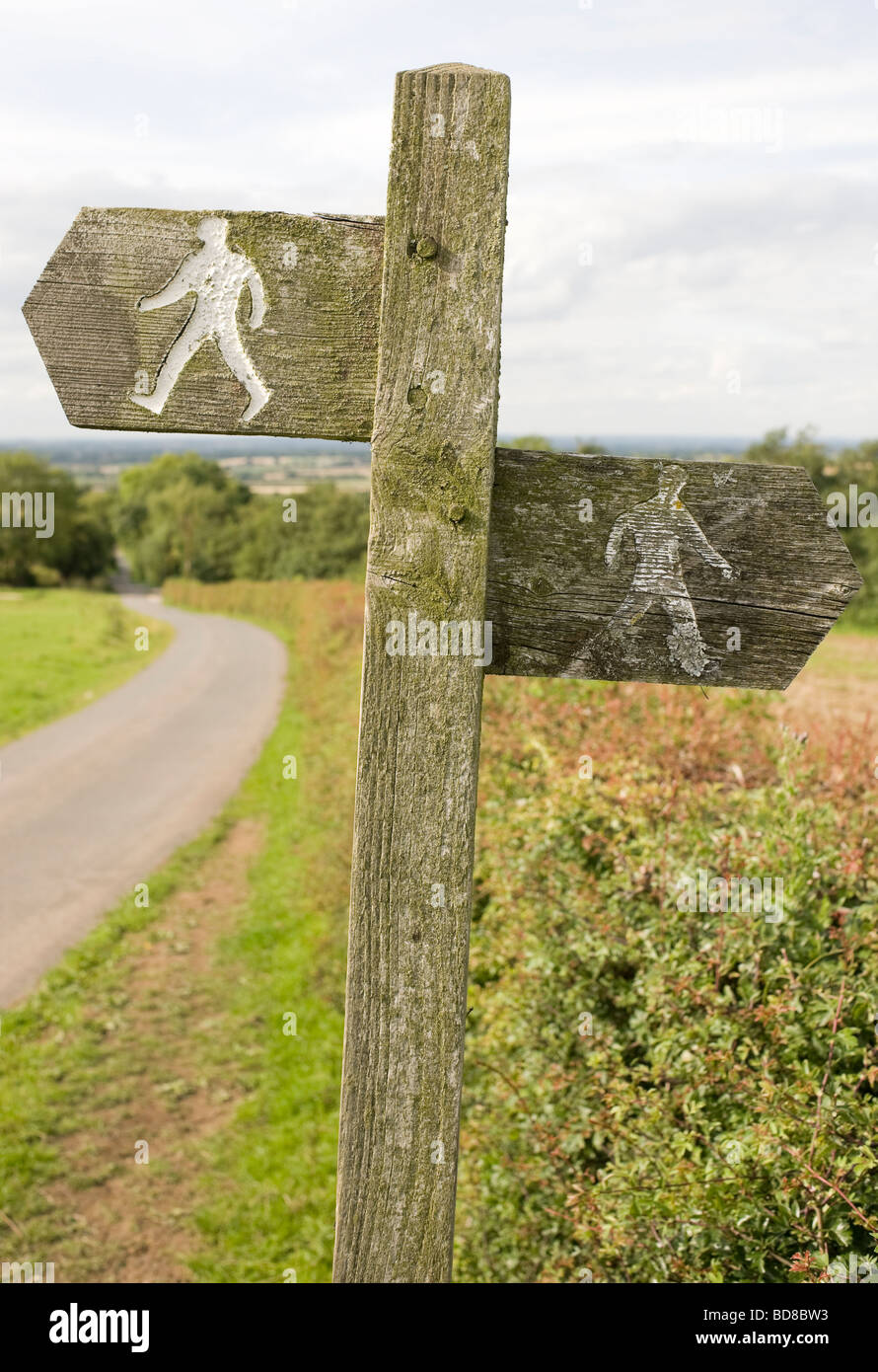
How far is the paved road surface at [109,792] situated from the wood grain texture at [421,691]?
559 centimetres

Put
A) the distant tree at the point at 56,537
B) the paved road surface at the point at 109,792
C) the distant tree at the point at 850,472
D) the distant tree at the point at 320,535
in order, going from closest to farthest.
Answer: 1. the paved road surface at the point at 109,792
2. the distant tree at the point at 320,535
3. the distant tree at the point at 850,472
4. the distant tree at the point at 56,537

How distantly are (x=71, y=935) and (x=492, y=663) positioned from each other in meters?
6.66

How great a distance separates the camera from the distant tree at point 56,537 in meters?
36.1

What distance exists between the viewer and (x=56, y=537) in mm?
38906

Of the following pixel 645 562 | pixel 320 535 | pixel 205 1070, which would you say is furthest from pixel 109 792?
pixel 320 535

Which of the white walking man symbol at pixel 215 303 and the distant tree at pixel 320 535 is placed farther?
the distant tree at pixel 320 535

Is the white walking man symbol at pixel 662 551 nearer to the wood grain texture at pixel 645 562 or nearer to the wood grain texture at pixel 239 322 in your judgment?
the wood grain texture at pixel 645 562

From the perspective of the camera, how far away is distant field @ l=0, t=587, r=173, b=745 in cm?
1578

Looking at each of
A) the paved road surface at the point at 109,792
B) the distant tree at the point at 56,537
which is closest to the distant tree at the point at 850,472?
the paved road surface at the point at 109,792

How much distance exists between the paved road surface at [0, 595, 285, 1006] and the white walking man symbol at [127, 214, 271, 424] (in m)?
5.78

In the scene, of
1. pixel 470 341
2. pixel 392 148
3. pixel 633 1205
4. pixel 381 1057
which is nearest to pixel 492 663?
pixel 470 341

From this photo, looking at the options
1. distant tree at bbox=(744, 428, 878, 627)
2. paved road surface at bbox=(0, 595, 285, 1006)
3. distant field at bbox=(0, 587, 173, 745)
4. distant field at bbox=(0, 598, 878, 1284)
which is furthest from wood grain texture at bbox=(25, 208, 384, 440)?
distant tree at bbox=(744, 428, 878, 627)

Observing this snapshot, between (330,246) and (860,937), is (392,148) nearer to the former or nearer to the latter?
(330,246)

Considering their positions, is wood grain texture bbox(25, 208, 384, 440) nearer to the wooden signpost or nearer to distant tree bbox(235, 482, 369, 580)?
the wooden signpost
